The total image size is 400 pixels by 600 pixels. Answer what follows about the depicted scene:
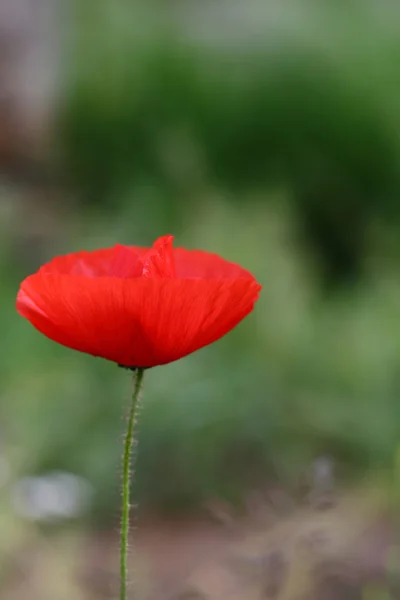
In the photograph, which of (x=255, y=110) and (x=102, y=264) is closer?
(x=102, y=264)

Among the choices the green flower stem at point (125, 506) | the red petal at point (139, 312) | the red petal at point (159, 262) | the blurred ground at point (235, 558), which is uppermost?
the red petal at point (159, 262)

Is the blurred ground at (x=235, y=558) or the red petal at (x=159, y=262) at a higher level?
the red petal at (x=159, y=262)

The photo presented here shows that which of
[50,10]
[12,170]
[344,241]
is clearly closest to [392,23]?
[344,241]

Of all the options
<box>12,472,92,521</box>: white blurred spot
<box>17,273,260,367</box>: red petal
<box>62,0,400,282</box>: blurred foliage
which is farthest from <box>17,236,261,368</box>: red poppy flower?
<box>62,0,400,282</box>: blurred foliage

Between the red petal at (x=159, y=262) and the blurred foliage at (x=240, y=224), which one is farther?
the blurred foliage at (x=240, y=224)

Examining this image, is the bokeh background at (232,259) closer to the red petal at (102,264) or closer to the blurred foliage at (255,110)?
the blurred foliage at (255,110)

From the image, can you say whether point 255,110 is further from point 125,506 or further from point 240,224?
point 125,506

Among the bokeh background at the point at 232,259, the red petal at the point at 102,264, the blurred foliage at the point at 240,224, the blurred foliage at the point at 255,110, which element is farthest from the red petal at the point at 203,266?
the blurred foliage at the point at 255,110

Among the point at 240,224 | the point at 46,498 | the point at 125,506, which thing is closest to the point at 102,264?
the point at 125,506
